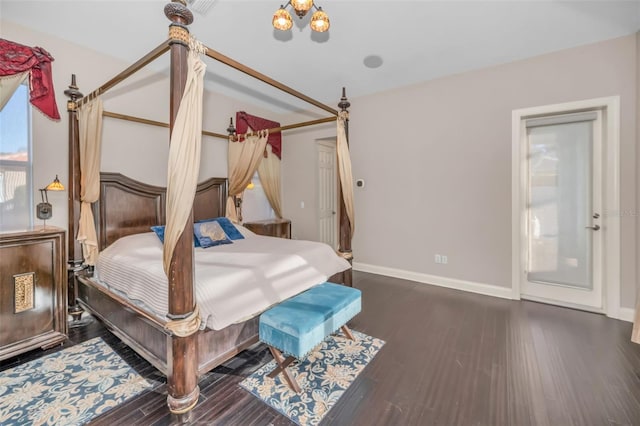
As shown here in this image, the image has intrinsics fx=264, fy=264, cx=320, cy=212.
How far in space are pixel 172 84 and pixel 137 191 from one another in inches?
93.5

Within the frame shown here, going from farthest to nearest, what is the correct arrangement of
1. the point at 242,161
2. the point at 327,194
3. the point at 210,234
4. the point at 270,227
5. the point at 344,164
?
the point at 327,194
the point at 270,227
the point at 242,161
the point at 210,234
the point at 344,164

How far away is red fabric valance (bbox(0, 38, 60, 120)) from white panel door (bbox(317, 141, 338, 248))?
152 inches

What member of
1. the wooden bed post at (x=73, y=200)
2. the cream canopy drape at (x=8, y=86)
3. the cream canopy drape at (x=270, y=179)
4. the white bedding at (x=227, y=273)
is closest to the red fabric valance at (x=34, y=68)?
the cream canopy drape at (x=8, y=86)

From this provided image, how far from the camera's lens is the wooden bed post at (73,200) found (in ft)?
9.41

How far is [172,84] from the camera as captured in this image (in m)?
1.61

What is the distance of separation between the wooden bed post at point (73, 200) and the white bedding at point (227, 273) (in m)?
0.34

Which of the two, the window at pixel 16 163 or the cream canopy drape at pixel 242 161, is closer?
the window at pixel 16 163

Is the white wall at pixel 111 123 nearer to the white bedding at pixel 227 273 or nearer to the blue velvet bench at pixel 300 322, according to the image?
the white bedding at pixel 227 273

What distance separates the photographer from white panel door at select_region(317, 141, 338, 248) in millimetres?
5512

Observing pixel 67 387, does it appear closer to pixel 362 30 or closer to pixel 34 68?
pixel 34 68

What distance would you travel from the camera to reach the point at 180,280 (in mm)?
1604

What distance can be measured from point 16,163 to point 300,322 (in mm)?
3280

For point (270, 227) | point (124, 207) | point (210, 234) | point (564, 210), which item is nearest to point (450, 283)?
point (564, 210)

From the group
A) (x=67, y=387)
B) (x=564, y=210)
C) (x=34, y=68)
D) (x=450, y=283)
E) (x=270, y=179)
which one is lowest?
(x=67, y=387)
